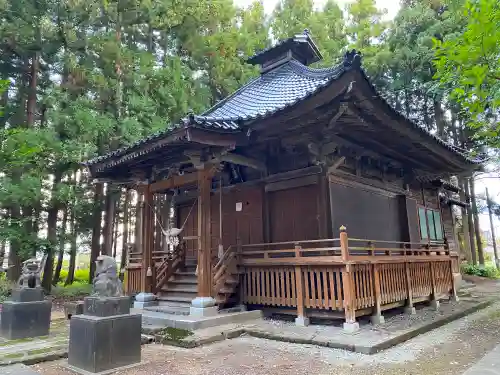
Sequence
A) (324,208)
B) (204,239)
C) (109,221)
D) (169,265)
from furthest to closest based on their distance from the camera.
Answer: (109,221), (169,265), (324,208), (204,239)

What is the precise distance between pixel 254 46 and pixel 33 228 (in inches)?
540

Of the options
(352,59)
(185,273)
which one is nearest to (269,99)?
(352,59)

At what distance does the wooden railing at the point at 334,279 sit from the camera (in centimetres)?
622

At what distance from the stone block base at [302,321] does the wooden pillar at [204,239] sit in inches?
66.6

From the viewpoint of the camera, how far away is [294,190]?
A: 801 centimetres

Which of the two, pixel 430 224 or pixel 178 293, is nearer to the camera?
pixel 178 293

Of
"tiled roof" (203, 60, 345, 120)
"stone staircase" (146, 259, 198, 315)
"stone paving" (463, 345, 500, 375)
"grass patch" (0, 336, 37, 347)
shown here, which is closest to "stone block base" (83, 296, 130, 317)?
"grass patch" (0, 336, 37, 347)

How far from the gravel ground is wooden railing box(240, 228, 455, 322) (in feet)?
3.42

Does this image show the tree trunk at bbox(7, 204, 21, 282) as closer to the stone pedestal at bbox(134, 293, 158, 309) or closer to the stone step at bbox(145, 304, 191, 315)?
the stone pedestal at bbox(134, 293, 158, 309)

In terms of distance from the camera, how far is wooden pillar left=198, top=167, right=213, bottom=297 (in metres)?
6.93

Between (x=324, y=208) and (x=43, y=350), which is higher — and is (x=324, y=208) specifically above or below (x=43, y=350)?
above

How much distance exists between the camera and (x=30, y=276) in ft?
22.5

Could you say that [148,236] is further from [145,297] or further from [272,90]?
[272,90]

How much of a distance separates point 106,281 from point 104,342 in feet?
2.43
